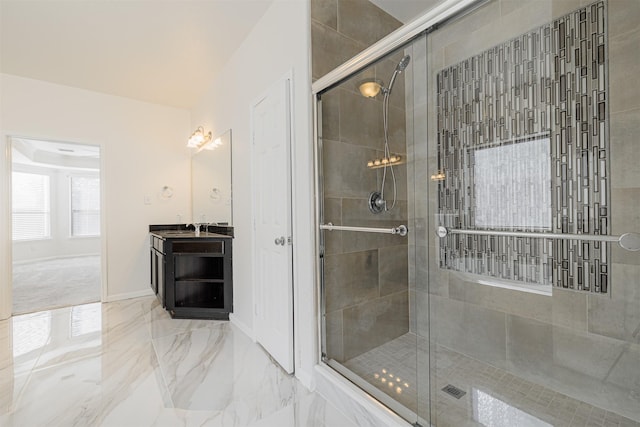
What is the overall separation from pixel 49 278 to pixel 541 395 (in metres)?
6.49

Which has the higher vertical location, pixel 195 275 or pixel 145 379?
pixel 195 275

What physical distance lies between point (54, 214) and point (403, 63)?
8434mm

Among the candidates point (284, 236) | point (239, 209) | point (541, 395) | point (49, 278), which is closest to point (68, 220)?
point (49, 278)

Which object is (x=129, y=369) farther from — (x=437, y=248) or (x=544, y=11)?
(x=544, y=11)

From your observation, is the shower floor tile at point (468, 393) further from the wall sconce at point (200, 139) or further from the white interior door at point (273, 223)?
the wall sconce at point (200, 139)

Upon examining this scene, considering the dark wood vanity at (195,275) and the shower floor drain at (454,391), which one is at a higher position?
the dark wood vanity at (195,275)

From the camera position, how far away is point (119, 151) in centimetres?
382

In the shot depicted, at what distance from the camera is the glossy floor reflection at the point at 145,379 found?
5.18 feet

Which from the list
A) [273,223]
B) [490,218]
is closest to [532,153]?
[490,218]

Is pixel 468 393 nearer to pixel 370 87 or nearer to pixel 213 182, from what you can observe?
pixel 370 87

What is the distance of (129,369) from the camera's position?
2051 mm

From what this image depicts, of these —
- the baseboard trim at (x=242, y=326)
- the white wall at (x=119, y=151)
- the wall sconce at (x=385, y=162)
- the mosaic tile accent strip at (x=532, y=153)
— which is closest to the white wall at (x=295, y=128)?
the baseboard trim at (x=242, y=326)

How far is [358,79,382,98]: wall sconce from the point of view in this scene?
1.79 m

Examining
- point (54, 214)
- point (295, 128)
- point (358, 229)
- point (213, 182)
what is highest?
point (295, 128)
